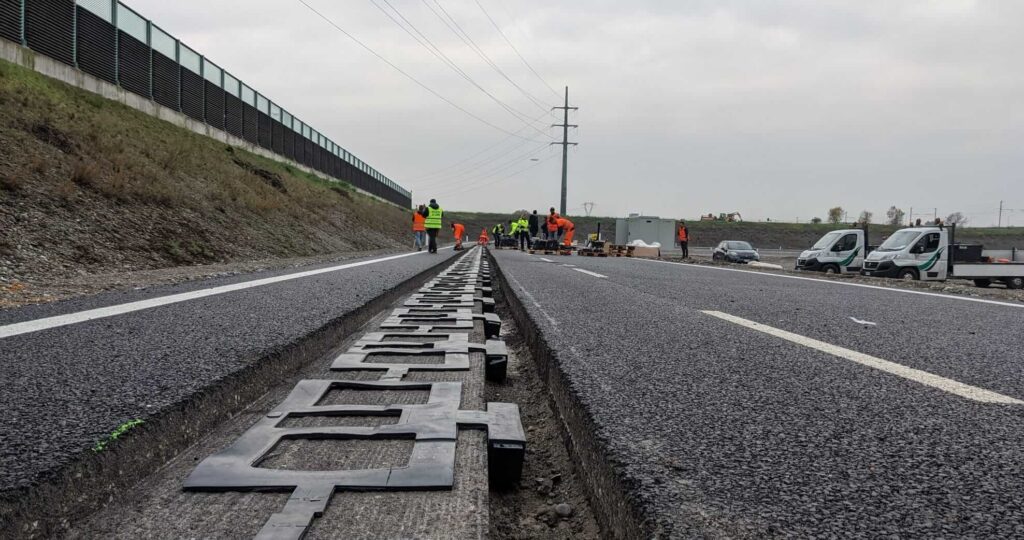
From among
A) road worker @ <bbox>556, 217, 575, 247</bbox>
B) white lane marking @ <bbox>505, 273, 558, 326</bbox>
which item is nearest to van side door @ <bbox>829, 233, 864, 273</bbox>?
road worker @ <bbox>556, 217, 575, 247</bbox>

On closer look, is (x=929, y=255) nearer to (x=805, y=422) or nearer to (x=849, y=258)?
(x=849, y=258)

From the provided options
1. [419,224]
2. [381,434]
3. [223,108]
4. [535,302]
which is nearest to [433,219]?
[419,224]

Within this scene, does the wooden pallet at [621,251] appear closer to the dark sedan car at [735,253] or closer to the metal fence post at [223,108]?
the dark sedan car at [735,253]

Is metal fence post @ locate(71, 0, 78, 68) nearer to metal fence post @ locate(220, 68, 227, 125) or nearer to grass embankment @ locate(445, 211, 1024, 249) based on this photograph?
metal fence post @ locate(220, 68, 227, 125)

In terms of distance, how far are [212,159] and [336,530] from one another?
69.1ft

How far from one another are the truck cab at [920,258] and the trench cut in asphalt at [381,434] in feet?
68.7

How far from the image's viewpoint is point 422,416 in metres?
1.99

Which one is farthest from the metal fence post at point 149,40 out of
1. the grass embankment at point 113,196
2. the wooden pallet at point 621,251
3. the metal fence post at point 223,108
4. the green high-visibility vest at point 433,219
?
the wooden pallet at point 621,251

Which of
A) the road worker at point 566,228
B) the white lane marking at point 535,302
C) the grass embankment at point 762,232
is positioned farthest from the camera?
the grass embankment at point 762,232

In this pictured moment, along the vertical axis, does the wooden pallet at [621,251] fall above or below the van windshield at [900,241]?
below

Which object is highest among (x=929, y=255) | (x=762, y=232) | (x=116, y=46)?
(x=116, y=46)

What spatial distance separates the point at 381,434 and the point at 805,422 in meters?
1.22

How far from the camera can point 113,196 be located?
10992 millimetres

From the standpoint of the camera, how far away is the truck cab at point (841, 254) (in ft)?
81.0
